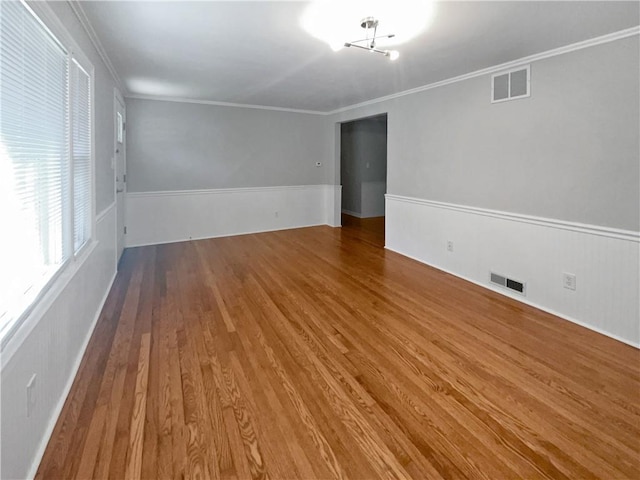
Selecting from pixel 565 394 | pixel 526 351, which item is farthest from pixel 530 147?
pixel 565 394

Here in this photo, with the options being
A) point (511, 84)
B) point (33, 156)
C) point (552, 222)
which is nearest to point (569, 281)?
point (552, 222)

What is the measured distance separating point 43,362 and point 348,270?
333cm

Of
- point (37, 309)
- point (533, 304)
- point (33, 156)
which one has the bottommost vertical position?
point (533, 304)

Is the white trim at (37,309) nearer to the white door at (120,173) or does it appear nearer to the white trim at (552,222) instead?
the white door at (120,173)

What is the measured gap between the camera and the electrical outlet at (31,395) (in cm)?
150

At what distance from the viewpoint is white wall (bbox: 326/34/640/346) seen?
A: 2756mm

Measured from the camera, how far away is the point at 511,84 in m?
3.53

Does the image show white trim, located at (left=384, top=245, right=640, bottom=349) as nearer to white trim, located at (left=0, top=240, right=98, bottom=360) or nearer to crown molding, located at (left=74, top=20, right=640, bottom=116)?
crown molding, located at (left=74, top=20, right=640, bottom=116)

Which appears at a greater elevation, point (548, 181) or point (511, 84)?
point (511, 84)

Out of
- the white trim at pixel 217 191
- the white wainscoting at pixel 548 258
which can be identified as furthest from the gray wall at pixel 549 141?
the white trim at pixel 217 191

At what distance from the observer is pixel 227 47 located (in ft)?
10.5

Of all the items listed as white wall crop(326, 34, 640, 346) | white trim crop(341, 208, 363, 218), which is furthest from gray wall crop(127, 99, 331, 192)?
white wall crop(326, 34, 640, 346)

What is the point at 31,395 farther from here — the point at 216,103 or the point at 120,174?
the point at 216,103

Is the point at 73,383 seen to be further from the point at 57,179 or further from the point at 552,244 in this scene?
the point at 552,244
